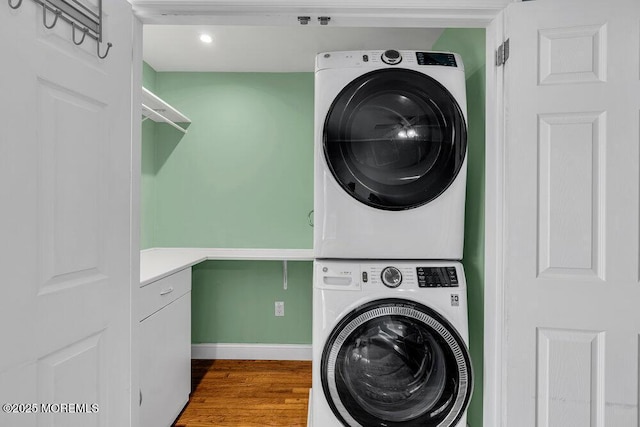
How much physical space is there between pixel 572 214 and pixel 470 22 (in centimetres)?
84

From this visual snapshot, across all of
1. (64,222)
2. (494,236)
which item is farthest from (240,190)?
(494,236)

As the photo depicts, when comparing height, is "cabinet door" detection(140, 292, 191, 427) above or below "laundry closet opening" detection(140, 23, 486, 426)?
below

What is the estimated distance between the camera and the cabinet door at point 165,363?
165cm

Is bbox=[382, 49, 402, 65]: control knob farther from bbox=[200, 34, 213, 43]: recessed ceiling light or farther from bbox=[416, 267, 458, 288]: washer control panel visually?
bbox=[200, 34, 213, 43]: recessed ceiling light

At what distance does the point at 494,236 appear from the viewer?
1.40 meters

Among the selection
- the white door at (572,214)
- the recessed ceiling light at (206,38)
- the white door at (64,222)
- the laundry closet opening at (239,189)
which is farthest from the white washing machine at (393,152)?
the laundry closet opening at (239,189)

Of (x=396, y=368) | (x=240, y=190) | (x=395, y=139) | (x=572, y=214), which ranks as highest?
(x=395, y=139)

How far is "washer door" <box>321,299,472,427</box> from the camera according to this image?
4.67 ft

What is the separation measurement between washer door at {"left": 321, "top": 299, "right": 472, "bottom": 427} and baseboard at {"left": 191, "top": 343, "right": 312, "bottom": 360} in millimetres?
1509

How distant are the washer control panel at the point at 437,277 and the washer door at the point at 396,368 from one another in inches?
4.1

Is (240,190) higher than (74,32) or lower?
lower

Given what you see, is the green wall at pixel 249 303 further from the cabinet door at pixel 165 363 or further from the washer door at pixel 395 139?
the washer door at pixel 395 139

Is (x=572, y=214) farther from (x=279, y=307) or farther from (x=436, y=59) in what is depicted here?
(x=279, y=307)

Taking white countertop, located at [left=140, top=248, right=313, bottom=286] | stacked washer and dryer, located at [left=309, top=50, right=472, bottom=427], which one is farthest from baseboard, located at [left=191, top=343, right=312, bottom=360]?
Result: stacked washer and dryer, located at [left=309, top=50, right=472, bottom=427]
